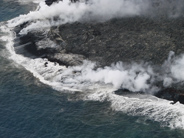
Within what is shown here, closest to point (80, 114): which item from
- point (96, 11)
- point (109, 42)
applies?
point (109, 42)

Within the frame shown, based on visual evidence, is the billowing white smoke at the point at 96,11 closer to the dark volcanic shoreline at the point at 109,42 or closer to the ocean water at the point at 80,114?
the dark volcanic shoreline at the point at 109,42

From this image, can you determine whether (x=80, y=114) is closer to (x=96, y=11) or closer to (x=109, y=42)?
(x=109, y=42)

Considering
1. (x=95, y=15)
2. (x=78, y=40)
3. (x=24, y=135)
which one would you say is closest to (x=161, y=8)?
(x=95, y=15)

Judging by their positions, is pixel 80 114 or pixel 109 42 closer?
pixel 80 114

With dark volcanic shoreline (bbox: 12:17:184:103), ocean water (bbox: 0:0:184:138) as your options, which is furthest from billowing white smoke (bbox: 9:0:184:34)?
ocean water (bbox: 0:0:184:138)

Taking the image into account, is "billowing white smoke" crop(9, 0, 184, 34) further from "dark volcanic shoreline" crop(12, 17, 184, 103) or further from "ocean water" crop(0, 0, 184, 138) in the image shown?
"ocean water" crop(0, 0, 184, 138)

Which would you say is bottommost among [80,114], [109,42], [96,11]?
[80,114]

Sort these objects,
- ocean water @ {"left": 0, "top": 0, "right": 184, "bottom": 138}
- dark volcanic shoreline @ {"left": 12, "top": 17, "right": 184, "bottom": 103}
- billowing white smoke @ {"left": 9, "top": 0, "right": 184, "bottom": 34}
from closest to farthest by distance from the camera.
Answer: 1. ocean water @ {"left": 0, "top": 0, "right": 184, "bottom": 138}
2. dark volcanic shoreline @ {"left": 12, "top": 17, "right": 184, "bottom": 103}
3. billowing white smoke @ {"left": 9, "top": 0, "right": 184, "bottom": 34}
